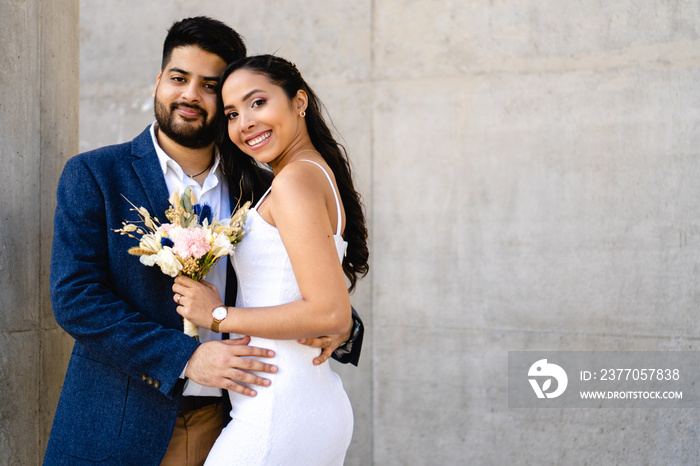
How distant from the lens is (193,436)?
2.49 metres

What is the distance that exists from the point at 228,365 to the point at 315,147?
0.96 metres

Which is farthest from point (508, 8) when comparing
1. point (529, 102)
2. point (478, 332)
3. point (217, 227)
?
point (217, 227)

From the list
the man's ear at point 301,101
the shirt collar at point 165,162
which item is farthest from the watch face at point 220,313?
the man's ear at point 301,101

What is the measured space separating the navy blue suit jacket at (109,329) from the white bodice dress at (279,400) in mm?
284

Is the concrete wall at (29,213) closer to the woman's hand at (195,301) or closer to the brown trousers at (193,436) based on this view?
the brown trousers at (193,436)

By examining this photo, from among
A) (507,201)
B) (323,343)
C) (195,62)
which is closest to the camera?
(323,343)

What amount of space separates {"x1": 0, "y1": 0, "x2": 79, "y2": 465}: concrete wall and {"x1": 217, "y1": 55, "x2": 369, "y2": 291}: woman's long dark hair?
1025mm

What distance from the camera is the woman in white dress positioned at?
2111 mm

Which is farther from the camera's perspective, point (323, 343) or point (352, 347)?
point (352, 347)

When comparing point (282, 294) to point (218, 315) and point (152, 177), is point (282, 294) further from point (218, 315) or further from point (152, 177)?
point (152, 177)

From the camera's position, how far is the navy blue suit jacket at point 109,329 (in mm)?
2201

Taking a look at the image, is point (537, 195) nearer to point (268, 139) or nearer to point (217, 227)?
point (268, 139)

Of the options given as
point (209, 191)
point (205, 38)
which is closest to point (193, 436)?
point (209, 191)

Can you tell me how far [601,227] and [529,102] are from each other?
39.6 inches
